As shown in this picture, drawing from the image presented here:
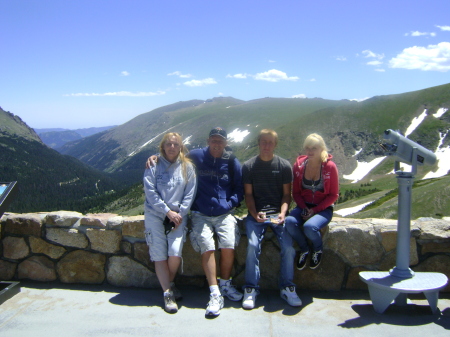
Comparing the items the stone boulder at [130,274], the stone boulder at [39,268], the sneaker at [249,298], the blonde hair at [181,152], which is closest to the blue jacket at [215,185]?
the blonde hair at [181,152]

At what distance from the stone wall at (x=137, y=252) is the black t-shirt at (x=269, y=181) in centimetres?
42

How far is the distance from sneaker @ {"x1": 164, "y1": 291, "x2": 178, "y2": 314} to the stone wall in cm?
76

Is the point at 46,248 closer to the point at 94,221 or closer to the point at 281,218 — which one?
the point at 94,221

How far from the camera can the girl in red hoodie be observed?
4938mm

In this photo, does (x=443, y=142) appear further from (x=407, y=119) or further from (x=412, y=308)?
(x=412, y=308)

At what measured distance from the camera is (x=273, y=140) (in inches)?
205

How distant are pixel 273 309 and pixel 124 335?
5.64 feet

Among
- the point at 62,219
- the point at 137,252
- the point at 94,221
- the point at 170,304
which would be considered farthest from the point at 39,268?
the point at 170,304

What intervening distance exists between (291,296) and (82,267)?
295cm

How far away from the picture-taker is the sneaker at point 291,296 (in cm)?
467

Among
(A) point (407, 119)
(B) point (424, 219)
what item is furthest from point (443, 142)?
(B) point (424, 219)

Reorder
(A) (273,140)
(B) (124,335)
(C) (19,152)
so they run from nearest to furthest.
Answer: (B) (124,335) < (A) (273,140) < (C) (19,152)

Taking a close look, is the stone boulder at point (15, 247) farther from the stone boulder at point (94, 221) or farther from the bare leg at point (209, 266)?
the bare leg at point (209, 266)

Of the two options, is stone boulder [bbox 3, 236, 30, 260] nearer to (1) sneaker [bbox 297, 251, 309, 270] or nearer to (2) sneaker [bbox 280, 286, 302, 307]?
(2) sneaker [bbox 280, 286, 302, 307]
